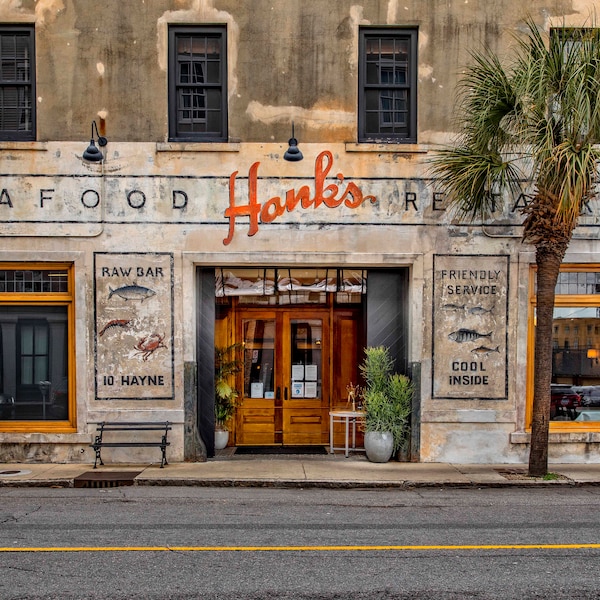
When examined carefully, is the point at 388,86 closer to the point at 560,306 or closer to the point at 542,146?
the point at 542,146

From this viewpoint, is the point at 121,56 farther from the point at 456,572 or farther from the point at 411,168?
the point at 456,572

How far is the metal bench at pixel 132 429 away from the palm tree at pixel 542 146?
5568 millimetres

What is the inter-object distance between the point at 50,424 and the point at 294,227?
508 centimetres

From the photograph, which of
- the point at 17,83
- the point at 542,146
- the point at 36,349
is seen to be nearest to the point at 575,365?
the point at 542,146

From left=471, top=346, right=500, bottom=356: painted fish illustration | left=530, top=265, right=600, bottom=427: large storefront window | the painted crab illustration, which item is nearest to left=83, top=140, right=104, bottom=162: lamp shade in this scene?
the painted crab illustration

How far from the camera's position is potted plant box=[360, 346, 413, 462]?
12.0 m

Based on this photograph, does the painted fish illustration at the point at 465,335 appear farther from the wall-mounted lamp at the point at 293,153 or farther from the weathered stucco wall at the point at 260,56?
the wall-mounted lamp at the point at 293,153

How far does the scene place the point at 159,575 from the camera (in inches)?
247

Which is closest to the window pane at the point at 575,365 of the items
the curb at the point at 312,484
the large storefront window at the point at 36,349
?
the curb at the point at 312,484

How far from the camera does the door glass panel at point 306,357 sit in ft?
44.8

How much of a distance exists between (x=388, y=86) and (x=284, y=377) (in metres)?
5.44

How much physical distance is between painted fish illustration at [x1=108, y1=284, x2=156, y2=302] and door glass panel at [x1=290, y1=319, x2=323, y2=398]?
2.95m

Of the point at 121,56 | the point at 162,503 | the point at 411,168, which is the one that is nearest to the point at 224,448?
the point at 162,503

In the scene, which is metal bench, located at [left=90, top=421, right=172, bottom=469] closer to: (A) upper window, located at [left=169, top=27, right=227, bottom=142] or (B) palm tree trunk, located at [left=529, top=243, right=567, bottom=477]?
(A) upper window, located at [left=169, top=27, right=227, bottom=142]
